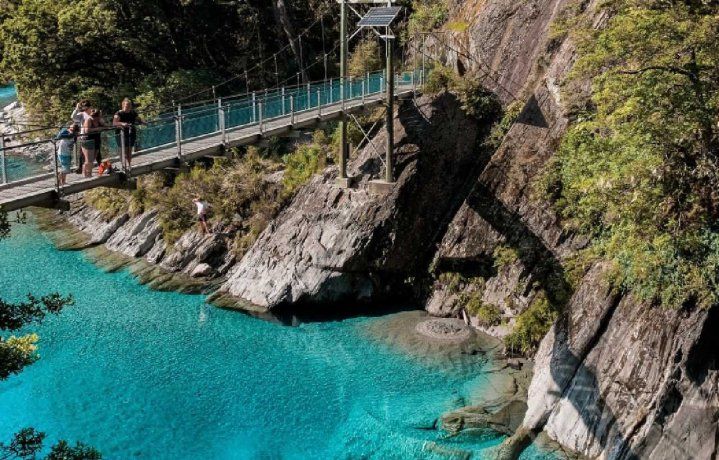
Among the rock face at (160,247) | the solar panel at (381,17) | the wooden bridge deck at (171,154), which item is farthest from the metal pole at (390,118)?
the rock face at (160,247)

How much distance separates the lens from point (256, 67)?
2847cm

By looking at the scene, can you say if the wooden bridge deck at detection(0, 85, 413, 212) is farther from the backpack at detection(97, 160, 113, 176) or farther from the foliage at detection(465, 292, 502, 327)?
the foliage at detection(465, 292, 502, 327)

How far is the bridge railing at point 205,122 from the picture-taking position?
36.7 feet

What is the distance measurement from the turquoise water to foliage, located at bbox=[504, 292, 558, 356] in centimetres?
4019

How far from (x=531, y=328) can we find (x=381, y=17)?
29.1ft

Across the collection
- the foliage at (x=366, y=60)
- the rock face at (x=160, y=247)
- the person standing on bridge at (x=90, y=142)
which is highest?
the foliage at (x=366, y=60)

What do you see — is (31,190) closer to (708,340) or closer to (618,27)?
(618,27)

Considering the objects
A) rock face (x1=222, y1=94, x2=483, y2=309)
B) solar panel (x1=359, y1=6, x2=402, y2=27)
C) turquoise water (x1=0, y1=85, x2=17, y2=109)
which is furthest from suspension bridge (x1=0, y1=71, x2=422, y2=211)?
turquoise water (x1=0, y1=85, x2=17, y2=109)

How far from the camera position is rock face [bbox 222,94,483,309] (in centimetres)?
1753

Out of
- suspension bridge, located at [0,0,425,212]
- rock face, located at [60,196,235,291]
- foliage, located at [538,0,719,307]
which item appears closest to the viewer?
suspension bridge, located at [0,0,425,212]

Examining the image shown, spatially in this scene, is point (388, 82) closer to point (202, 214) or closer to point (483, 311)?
point (483, 311)

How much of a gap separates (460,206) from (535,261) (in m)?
2.95

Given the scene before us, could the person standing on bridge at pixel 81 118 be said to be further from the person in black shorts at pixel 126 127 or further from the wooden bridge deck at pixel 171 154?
the person in black shorts at pixel 126 127

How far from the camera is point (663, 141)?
37.2 ft
